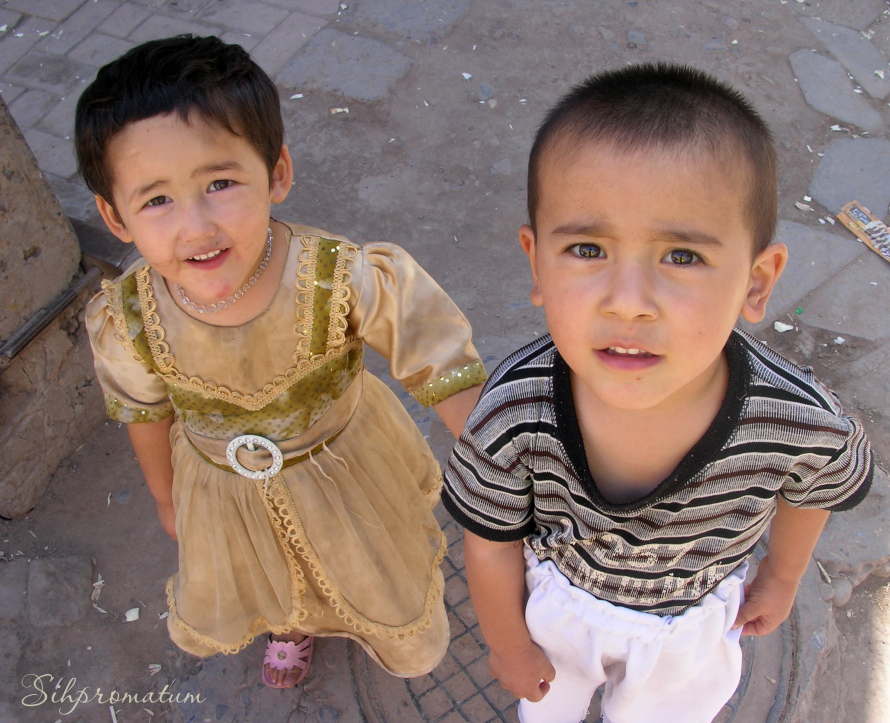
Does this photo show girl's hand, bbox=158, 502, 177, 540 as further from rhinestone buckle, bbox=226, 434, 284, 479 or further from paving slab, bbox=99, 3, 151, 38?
paving slab, bbox=99, 3, 151, 38

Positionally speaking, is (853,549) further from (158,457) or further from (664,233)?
(158,457)

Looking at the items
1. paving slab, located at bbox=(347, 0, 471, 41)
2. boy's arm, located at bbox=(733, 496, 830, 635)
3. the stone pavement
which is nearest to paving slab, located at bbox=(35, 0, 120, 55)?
the stone pavement

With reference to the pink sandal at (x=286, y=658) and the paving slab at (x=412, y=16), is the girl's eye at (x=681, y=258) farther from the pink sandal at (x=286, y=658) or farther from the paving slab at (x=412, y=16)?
the paving slab at (x=412, y=16)

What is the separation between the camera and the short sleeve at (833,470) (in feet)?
3.70

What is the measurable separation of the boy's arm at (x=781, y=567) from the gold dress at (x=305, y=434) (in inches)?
25.3

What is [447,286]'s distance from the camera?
313 centimetres

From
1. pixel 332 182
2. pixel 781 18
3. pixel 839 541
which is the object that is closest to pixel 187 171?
pixel 839 541

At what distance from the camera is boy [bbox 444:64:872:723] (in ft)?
3.19

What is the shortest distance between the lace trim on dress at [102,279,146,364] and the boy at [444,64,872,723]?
0.74 metres

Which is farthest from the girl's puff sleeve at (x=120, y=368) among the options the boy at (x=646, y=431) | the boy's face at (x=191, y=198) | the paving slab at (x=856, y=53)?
the paving slab at (x=856, y=53)

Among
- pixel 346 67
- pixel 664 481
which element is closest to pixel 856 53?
pixel 346 67

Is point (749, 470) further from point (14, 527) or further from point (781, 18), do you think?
point (781, 18)

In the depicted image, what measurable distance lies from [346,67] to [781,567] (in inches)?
140

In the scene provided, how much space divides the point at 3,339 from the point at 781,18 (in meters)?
4.36
